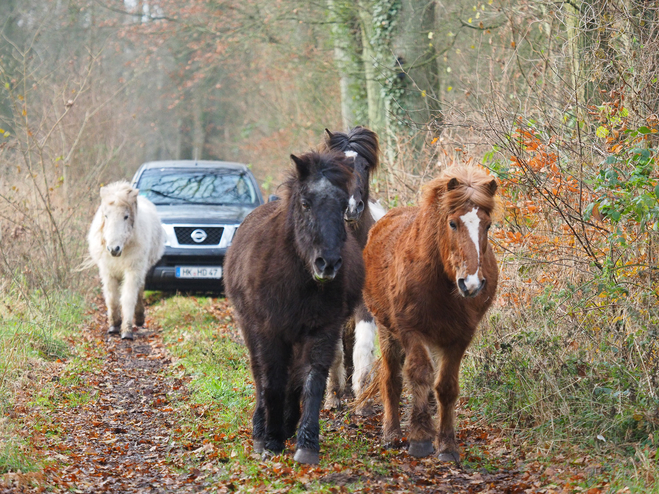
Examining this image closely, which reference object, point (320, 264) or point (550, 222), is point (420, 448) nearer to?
point (320, 264)

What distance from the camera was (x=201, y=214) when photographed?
12.7 m

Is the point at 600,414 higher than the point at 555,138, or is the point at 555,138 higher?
the point at 555,138

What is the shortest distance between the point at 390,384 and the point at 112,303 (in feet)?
20.1

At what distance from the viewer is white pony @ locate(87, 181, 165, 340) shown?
10695 millimetres

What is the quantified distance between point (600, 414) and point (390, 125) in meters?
8.45

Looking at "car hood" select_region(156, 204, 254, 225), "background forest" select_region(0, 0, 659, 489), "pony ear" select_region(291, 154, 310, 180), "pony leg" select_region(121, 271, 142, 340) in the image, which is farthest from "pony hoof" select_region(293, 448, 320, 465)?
"car hood" select_region(156, 204, 254, 225)

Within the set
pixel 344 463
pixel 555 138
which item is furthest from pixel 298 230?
pixel 555 138

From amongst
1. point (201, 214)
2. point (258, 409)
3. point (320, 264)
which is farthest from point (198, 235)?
point (320, 264)

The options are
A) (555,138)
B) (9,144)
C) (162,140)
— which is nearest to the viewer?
(555,138)

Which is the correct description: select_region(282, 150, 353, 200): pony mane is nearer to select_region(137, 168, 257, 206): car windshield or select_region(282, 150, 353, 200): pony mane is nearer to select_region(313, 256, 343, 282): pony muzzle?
select_region(313, 256, 343, 282): pony muzzle

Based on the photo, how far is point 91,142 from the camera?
1916 cm

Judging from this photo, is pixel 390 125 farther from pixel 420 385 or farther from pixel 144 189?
pixel 420 385

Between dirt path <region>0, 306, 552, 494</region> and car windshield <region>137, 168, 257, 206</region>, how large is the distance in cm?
624

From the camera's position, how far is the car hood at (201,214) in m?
12.5
